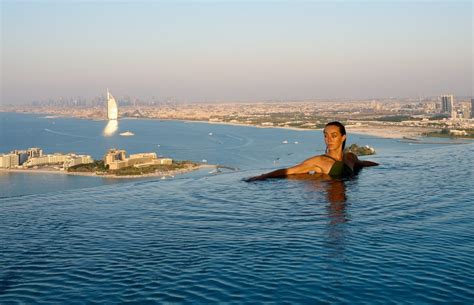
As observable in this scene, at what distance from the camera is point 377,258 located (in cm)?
369

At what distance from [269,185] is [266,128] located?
65.3 meters

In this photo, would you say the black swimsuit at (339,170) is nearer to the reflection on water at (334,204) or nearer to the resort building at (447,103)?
the reflection on water at (334,204)

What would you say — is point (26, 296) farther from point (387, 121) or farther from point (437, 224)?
point (387, 121)

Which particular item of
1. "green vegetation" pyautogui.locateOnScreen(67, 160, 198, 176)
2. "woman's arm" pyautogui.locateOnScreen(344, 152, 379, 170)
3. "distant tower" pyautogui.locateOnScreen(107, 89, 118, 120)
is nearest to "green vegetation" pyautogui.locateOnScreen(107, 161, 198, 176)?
"green vegetation" pyautogui.locateOnScreen(67, 160, 198, 176)

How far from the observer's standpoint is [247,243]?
417 centimetres

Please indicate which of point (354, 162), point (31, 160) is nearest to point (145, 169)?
point (31, 160)

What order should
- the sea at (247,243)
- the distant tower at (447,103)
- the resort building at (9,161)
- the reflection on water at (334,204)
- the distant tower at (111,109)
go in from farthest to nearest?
the distant tower at (111,109), the distant tower at (447,103), the resort building at (9,161), the reflection on water at (334,204), the sea at (247,243)

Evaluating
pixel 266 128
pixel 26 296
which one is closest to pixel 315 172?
pixel 26 296

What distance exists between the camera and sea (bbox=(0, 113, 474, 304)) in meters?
3.16

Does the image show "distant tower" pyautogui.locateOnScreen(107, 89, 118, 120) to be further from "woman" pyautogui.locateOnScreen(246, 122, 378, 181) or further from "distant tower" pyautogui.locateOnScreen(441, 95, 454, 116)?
"woman" pyautogui.locateOnScreen(246, 122, 378, 181)

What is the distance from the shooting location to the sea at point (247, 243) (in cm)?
316

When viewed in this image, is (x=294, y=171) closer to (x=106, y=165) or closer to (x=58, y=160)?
(x=106, y=165)

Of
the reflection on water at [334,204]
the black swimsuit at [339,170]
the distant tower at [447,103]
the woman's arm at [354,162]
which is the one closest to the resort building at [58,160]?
the woman's arm at [354,162]

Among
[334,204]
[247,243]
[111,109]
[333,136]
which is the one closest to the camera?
[247,243]
